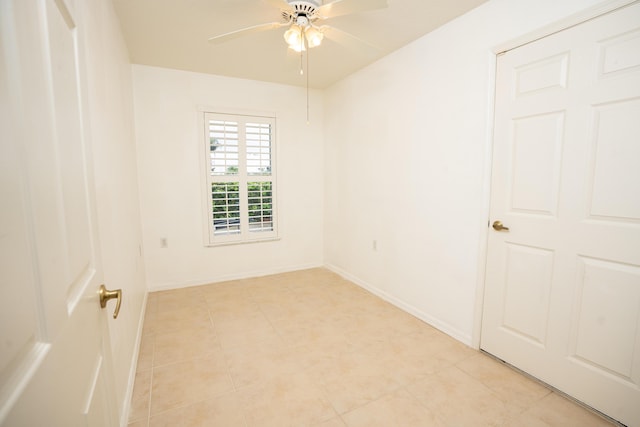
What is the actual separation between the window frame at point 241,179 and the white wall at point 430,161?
1.02m

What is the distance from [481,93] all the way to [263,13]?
5.71 feet

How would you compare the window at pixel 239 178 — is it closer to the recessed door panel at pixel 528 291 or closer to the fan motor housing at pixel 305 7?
the fan motor housing at pixel 305 7

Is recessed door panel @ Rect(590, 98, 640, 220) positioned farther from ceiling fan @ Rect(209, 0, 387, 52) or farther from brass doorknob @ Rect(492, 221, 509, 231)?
ceiling fan @ Rect(209, 0, 387, 52)

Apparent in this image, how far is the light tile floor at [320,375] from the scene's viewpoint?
165cm

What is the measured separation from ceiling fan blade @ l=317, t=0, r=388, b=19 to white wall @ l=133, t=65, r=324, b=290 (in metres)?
2.22

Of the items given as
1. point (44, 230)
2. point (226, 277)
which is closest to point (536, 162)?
point (44, 230)

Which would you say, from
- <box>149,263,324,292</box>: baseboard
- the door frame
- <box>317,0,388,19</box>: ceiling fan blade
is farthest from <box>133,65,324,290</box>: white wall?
the door frame

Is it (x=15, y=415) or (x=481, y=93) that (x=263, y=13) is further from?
(x=15, y=415)

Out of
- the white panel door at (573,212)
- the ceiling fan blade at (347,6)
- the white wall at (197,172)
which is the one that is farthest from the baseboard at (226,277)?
the ceiling fan blade at (347,6)

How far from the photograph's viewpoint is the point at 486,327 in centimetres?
222

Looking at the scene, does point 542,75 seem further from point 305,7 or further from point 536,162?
point 305,7

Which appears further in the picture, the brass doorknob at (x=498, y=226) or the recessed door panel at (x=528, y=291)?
the brass doorknob at (x=498, y=226)

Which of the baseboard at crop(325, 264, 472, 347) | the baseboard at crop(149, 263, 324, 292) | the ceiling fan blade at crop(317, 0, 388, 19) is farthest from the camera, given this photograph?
the baseboard at crop(149, 263, 324, 292)

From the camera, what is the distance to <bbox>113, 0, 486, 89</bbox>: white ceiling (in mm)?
2141
